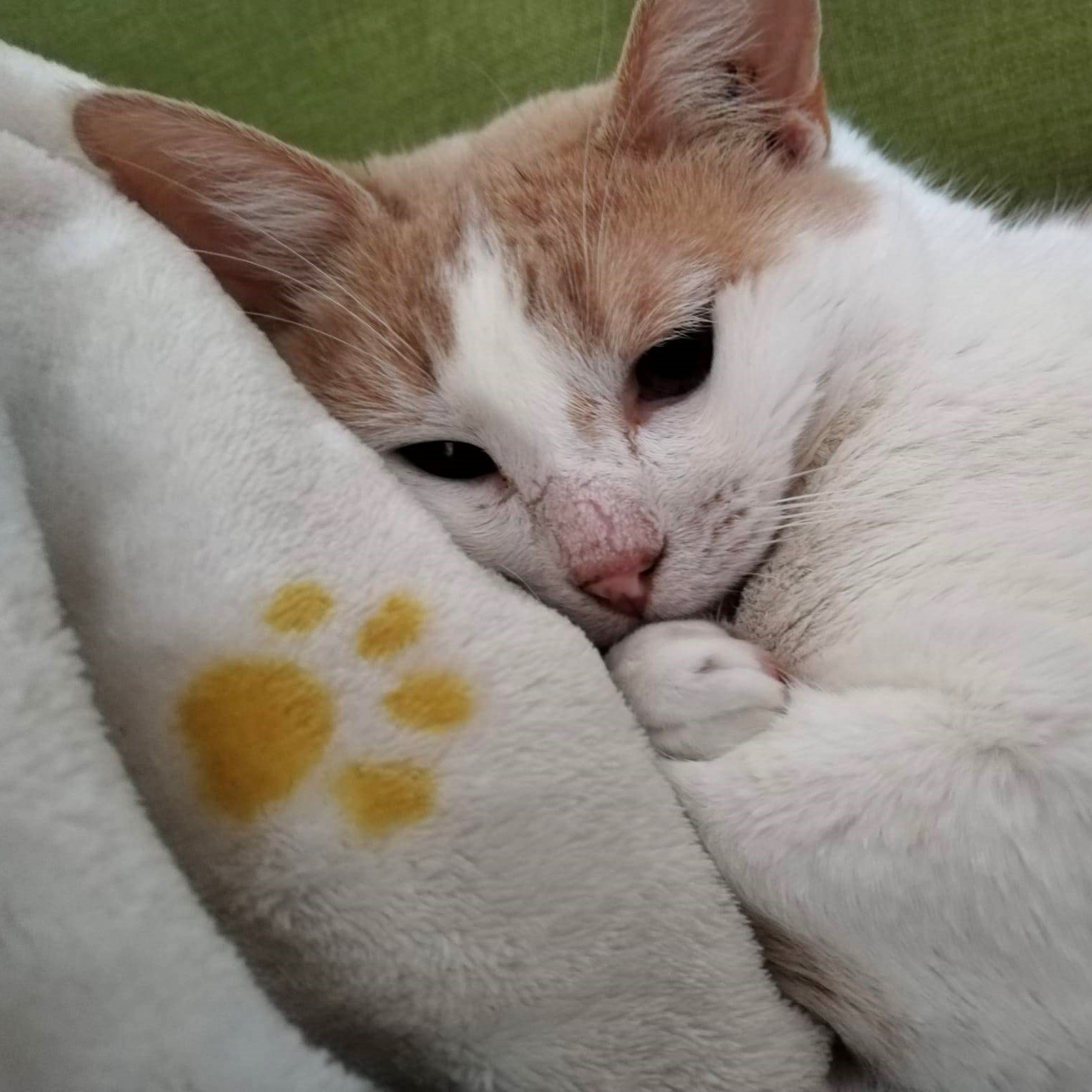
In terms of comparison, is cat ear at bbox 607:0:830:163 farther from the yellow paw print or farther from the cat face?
the yellow paw print

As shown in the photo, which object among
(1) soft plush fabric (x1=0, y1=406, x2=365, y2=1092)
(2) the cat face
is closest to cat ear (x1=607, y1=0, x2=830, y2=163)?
(2) the cat face

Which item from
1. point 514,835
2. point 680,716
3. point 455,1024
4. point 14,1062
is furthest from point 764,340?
point 14,1062

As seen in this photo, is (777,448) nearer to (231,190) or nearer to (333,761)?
(333,761)

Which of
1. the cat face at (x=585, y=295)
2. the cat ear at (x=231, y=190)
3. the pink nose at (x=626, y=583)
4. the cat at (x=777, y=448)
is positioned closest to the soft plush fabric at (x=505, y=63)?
the cat at (x=777, y=448)

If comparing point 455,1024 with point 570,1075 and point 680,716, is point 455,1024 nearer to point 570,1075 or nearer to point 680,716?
point 570,1075

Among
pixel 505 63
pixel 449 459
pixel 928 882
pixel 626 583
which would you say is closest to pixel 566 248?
pixel 449 459
